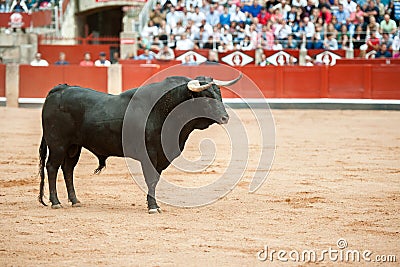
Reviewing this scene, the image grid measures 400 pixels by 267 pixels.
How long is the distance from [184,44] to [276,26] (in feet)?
7.50

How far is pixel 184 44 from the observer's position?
66.6ft

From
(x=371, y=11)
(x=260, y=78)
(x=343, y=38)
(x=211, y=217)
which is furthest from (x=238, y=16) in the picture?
(x=211, y=217)

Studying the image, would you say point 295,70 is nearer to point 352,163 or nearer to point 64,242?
point 352,163

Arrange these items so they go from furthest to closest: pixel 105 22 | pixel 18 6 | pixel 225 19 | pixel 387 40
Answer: pixel 105 22
pixel 18 6
pixel 225 19
pixel 387 40

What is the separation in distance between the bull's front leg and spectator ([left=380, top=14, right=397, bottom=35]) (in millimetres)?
13040

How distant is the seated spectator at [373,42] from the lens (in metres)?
19.3

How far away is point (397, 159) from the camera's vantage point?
10.8 m

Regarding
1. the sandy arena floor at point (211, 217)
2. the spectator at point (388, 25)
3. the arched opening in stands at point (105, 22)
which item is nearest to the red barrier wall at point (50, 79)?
the spectator at point (388, 25)

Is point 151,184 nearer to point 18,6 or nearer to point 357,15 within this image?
point 357,15

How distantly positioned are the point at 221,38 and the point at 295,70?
2.28 metres

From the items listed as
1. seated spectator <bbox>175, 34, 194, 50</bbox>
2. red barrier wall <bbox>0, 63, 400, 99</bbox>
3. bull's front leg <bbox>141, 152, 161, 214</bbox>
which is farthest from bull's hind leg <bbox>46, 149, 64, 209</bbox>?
seated spectator <bbox>175, 34, 194, 50</bbox>

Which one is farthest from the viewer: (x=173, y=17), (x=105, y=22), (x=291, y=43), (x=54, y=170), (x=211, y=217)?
(x=105, y=22)

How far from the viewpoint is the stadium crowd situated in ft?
63.8

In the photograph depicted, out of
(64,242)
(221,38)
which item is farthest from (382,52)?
(64,242)
